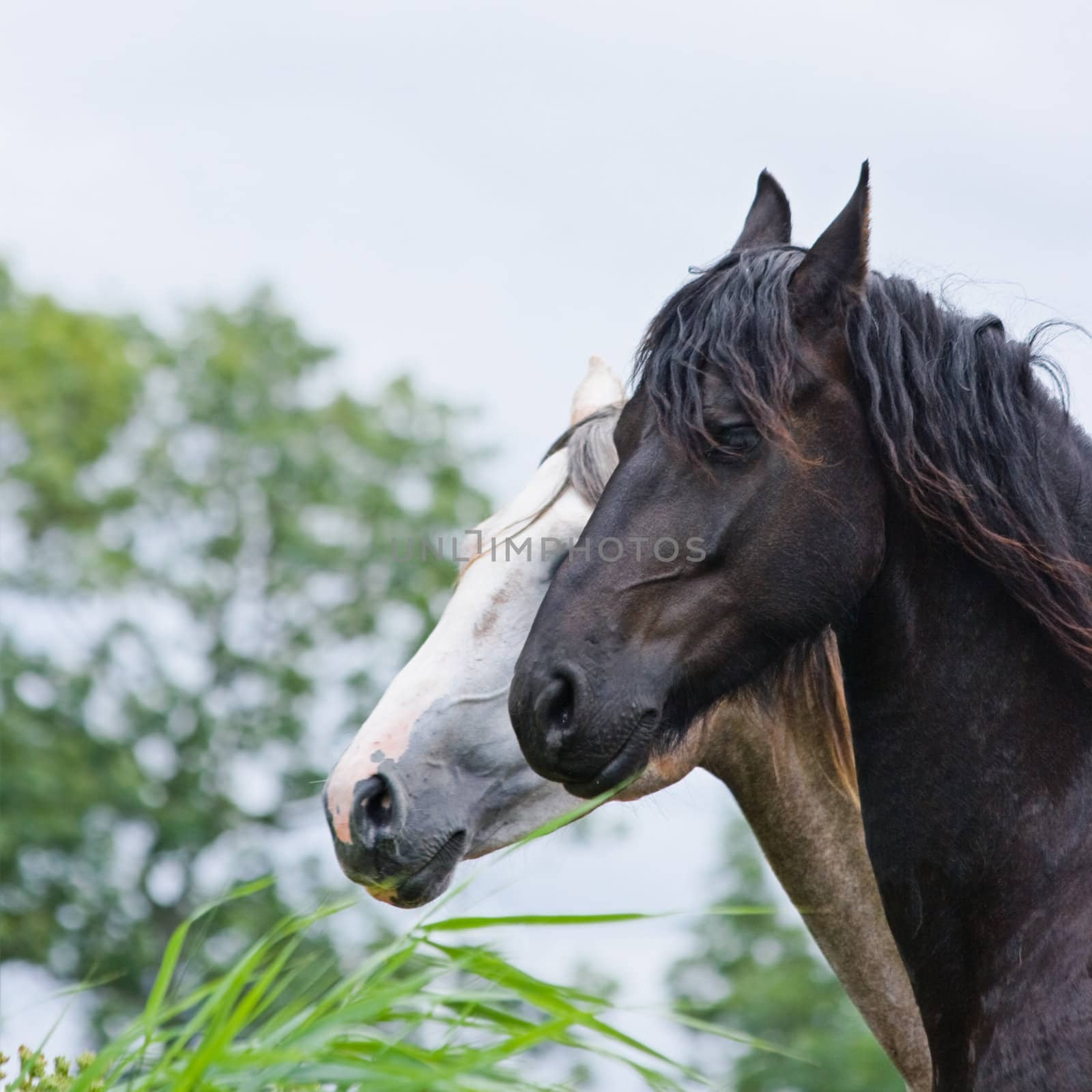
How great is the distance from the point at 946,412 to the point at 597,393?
6.40 ft

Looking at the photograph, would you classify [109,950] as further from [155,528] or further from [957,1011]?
[957,1011]

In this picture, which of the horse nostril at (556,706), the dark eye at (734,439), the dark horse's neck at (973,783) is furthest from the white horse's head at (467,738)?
the dark eye at (734,439)

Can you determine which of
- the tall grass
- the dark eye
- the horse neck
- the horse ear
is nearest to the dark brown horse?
the dark eye

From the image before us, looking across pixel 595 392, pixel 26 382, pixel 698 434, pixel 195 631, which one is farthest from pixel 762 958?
pixel 698 434

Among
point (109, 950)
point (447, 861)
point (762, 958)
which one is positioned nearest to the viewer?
point (447, 861)

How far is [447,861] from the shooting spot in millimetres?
3961

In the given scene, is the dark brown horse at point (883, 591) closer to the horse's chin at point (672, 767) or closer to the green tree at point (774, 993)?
the horse's chin at point (672, 767)

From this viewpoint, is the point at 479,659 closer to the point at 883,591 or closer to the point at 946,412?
the point at 883,591

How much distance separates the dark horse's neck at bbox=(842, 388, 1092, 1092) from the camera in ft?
9.04

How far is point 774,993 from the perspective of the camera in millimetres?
22391

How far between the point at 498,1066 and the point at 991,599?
1.41m

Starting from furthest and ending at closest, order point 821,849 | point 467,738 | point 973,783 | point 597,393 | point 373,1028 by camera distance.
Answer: point 597,393, point 821,849, point 467,738, point 973,783, point 373,1028

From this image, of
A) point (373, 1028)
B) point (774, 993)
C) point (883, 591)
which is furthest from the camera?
point (774, 993)

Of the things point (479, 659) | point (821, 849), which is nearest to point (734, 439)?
point (479, 659)
